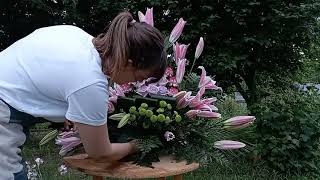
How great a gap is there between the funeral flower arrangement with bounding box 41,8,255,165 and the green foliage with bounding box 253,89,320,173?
179cm

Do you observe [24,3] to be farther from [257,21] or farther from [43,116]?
[43,116]

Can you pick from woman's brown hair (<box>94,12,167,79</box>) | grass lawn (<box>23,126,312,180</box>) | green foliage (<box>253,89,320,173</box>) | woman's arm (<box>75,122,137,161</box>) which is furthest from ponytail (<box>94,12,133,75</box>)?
green foliage (<box>253,89,320,173</box>)

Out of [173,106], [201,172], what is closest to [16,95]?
[173,106]

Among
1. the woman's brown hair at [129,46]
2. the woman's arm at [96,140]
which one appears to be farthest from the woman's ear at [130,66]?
the woman's arm at [96,140]

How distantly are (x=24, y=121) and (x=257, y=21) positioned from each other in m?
3.32

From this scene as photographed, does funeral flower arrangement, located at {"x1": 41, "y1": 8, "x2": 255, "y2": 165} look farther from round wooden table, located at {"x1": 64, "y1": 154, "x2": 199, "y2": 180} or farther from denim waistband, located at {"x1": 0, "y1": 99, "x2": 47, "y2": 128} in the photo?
denim waistband, located at {"x1": 0, "y1": 99, "x2": 47, "y2": 128}

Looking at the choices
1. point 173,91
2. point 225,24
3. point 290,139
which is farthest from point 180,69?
point 225,24

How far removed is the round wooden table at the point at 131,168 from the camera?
209 cm

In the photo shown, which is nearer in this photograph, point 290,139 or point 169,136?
point 169,136

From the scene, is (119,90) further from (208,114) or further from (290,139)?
(290,139)

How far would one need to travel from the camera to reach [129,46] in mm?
1740

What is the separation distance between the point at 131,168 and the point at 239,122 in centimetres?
51

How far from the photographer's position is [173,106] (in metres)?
2.21

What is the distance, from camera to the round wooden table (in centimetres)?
209
